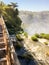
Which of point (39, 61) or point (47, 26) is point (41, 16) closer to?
point (47, 26)

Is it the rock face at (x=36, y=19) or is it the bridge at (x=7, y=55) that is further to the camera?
→ the rock face at (x=36, y=19)

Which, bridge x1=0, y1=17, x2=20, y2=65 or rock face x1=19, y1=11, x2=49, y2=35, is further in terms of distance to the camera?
rock face x1=19, y1=11, x2=49, y2=35

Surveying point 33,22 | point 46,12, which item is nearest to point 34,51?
point 33,22

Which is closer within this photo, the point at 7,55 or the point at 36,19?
the point at 7,55

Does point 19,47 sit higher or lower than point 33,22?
higher

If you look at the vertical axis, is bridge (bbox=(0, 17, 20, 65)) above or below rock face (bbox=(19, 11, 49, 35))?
above

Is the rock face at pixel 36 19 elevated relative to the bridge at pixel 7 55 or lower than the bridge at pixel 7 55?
lower

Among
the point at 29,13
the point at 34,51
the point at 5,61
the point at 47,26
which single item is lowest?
the point at 47,26

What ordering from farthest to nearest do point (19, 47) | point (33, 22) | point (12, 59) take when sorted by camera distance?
point (33, 22) < point (19, 47) < point (12, 59)

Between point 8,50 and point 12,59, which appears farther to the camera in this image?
point 8,50

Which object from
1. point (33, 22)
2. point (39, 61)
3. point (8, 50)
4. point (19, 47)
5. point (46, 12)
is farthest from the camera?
point (46, 12)

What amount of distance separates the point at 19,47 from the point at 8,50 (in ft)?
23.3

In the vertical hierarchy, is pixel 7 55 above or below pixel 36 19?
above

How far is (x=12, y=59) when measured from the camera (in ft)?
15.9
